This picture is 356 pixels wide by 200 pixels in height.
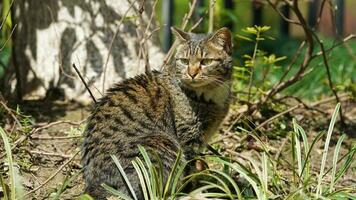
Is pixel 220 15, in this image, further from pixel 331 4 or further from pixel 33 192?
pixel 33 192

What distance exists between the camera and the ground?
464cm

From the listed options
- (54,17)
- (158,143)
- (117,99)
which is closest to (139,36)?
(54,17)

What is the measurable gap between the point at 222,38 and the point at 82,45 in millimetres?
1726

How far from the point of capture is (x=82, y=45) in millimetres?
6043

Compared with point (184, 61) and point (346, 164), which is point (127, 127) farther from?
point (346, 164)

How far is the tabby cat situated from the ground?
28cm

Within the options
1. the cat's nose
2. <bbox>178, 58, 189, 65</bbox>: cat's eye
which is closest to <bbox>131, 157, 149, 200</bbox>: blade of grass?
the cat's nose

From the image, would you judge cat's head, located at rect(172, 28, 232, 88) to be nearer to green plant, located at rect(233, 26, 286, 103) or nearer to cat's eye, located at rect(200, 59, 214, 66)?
cat's eye, located at rect(200, 59, 214, 66)

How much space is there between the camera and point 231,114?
580 centimetres

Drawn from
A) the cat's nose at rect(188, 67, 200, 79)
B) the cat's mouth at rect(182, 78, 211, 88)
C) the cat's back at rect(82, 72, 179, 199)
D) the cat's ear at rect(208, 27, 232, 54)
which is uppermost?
the cat's ear at rect(208, 27, 232, 54)

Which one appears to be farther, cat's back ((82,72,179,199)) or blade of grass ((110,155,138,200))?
cat's back ((82,72,179,199))

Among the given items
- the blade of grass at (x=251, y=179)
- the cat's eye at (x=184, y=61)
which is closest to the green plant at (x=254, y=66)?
the cat's eye at (x=184, y=61)

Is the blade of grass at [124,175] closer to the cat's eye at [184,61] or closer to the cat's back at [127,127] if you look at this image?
the cat's back at [127,127]

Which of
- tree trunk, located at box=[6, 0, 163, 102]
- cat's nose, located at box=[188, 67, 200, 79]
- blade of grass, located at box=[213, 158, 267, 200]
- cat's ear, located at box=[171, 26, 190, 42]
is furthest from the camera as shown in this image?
tree trunk, located at box=[6, 0, 163, 102]
